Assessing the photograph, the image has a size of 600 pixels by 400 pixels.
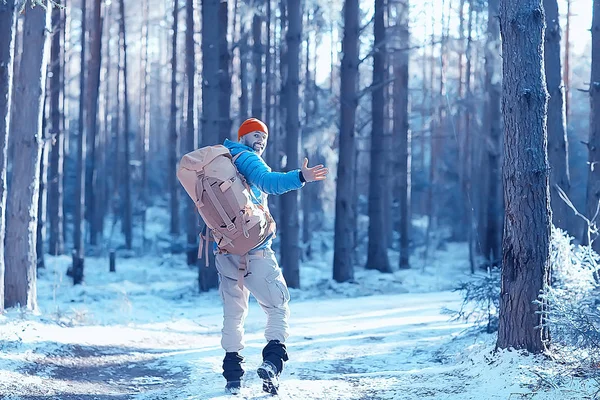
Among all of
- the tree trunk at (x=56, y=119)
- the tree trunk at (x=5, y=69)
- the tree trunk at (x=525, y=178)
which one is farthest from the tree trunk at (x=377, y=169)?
the tree trunk at (x=525, y=178)

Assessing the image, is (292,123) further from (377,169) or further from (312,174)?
(312,174)

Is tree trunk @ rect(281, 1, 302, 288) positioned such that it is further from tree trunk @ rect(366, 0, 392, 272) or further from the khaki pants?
the khaki pants

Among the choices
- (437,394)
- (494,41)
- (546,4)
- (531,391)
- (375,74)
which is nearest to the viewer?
(531,391)

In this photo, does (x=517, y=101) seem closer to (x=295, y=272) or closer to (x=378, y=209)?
(x=295, y=272)

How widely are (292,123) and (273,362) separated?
33.8ft

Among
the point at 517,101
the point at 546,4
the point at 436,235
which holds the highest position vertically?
the point at 546,4

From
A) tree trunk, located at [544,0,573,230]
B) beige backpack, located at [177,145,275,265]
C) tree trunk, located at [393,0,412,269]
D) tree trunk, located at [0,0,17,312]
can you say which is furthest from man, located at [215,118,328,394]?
tree trunk, located at [393,0,412,269]

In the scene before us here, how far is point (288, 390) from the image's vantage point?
5.63 m

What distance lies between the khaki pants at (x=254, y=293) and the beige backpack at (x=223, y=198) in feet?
0.48

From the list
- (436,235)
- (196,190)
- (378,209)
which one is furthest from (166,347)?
(436,235)

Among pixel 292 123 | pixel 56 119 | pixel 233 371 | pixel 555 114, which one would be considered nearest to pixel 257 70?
pixel 292 123

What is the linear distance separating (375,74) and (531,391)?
14.4 metres

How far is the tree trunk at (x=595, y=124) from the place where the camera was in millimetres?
10820

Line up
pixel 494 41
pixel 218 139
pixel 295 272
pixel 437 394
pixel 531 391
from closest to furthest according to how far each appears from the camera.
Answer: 1. pixel 531 391
2. pixel 437 394
3. pixel 218 139
4. pixel 295 272
5. pixel 494 41
